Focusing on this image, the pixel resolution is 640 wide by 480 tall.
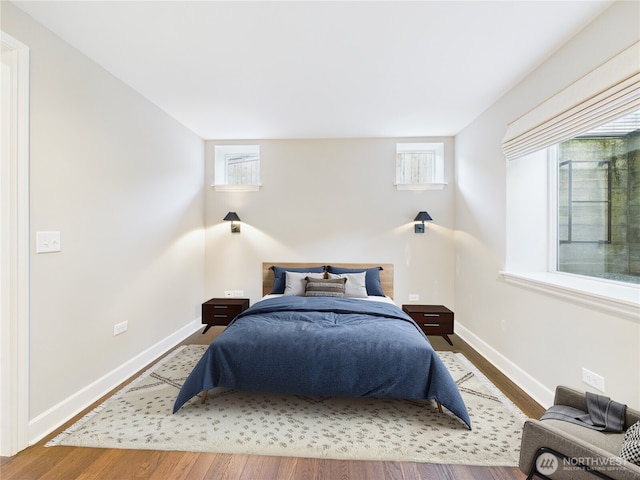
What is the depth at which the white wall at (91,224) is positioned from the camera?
200 cm

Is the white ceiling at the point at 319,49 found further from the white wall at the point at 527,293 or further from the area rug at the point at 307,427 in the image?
the area rug at the point at 307,427

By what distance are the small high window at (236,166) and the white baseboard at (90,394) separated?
230 cm

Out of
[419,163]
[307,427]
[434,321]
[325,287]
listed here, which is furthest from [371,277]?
[307,427]

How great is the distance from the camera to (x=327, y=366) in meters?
2.20

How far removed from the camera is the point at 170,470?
170 cm

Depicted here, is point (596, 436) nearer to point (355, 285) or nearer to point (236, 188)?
point (355, 285)

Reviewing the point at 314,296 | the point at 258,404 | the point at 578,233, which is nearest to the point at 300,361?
the point at 258,404

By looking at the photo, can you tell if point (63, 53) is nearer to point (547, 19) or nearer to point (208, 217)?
point (208, 217)

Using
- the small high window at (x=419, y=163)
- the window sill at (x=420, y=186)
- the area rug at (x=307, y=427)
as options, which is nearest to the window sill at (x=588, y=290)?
the area rug at (x=307, y=427)

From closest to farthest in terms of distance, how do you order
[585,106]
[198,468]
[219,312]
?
[198,468] < [585,106] < [219,312]

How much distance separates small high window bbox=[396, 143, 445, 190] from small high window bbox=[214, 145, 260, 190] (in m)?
2.09

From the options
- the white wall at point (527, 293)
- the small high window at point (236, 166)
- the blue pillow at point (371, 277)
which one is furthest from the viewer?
the small high window at point (236, 166)

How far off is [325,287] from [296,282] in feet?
1.34

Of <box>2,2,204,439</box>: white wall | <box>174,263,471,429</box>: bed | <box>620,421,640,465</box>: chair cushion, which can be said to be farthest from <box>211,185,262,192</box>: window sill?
<box>620,421,640,465</box>: chair cushion
